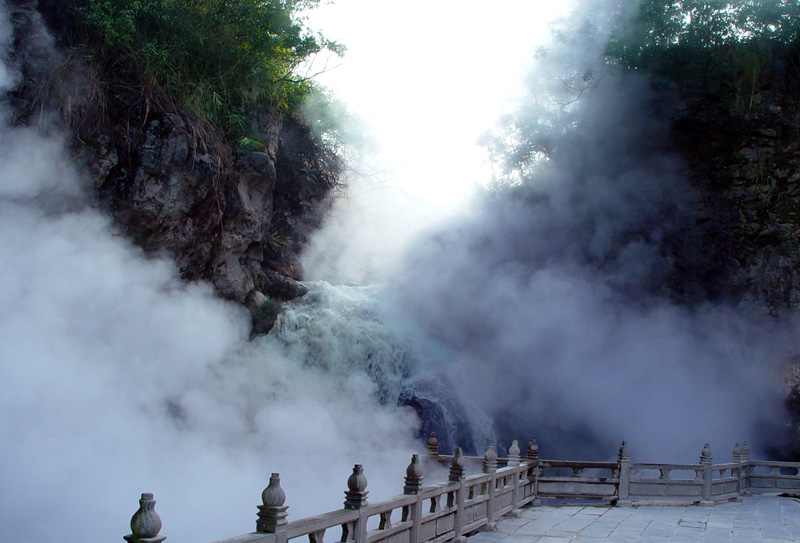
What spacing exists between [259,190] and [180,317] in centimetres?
422

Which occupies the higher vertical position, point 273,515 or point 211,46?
point 211,46

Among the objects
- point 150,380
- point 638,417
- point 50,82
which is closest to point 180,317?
point 150,380

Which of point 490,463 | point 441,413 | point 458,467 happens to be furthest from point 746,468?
point 458,467

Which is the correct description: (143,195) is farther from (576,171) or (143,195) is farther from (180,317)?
(576,171)

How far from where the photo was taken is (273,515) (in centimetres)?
450

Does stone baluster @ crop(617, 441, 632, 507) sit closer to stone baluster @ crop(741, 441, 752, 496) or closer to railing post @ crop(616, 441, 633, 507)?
railing post @ crop(616, 441, 633, 507)

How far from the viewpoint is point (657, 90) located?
1811cm

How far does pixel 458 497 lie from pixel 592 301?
10.5 meters

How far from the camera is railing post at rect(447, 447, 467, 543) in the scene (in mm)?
7792

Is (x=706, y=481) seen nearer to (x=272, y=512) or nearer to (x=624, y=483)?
(x=624, y=483)

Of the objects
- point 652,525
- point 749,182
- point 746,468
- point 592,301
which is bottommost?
point 652,525

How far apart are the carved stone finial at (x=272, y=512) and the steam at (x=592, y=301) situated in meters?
11.5

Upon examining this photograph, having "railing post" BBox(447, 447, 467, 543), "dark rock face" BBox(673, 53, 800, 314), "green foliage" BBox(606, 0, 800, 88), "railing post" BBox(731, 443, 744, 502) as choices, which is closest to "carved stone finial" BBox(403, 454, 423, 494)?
"railing post" BBox(447, 447, 467, 543)

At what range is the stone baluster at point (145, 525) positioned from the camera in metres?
3.61
